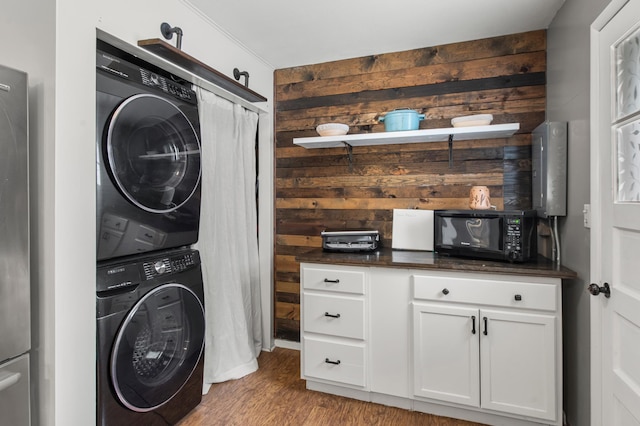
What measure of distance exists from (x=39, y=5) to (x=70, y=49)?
0.20 metres

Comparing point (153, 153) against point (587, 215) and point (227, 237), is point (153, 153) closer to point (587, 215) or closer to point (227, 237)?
point (227, 237)

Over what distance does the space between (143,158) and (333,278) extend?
4.25 feet

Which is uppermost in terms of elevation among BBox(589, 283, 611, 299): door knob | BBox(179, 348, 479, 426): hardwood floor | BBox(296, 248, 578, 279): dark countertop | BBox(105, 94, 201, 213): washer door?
BBox(105, 94, 201, 213): washer door

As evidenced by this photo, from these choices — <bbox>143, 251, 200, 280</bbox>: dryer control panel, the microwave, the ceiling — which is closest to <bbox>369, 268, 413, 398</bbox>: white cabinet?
the microwave

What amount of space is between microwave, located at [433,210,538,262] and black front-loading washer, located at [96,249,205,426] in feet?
5.20

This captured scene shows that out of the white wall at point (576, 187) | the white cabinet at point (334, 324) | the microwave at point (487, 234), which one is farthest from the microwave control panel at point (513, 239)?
the white cabinet at point (334, 324)

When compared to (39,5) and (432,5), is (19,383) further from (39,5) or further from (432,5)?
(432,5)

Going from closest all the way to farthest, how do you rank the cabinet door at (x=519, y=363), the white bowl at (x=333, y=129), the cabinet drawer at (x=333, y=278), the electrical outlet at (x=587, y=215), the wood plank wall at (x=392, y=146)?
the electrical outlet at (x=587, y=215) < the cabinet door at (x=519, y=363) < the cabinet drawer at (x=333, y=278) < the wood plank wall at (x=392, y=146) < the white bowl at (x=333, y=129)

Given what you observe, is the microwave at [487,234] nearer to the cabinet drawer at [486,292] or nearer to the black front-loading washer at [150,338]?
the cabinet drawer at [486,292]

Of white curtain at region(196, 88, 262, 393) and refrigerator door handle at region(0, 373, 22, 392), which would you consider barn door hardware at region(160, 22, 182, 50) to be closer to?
white curtain at region(196, 88, 262, 393)

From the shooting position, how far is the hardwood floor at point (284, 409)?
77.7 inches

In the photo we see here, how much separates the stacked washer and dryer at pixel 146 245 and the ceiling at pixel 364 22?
0.66m

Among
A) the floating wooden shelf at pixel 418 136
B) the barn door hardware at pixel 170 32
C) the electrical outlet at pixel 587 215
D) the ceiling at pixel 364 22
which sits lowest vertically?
the electrical outlet at pixel 587 215

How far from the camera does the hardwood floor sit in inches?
77.7
